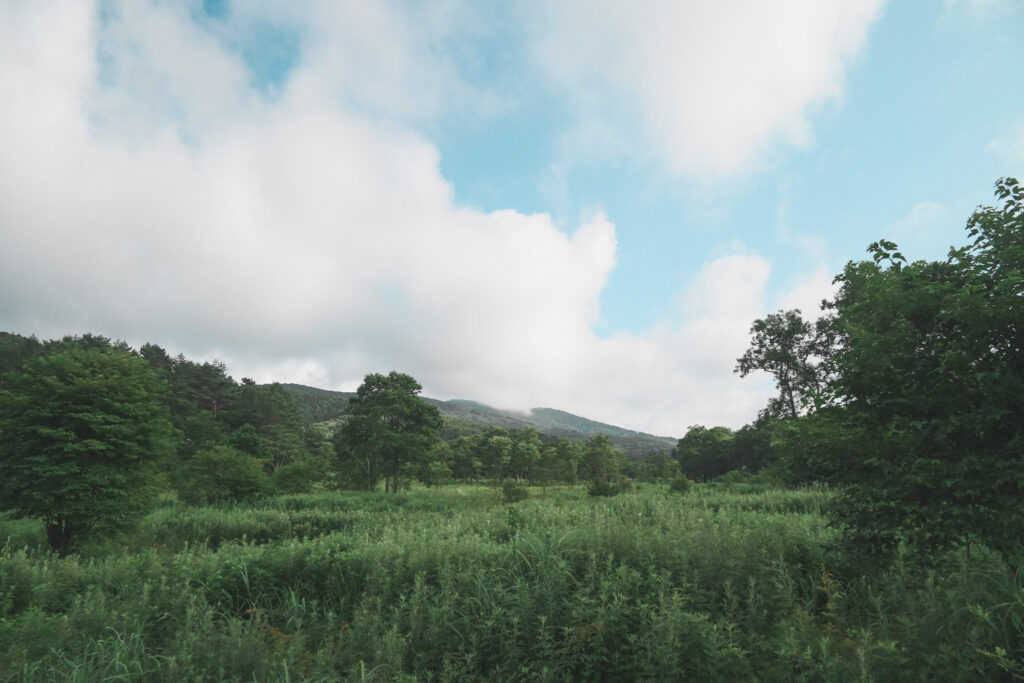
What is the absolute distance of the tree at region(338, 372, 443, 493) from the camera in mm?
28969

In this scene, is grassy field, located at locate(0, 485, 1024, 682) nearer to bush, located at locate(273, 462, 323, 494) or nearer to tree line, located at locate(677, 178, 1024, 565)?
tree line, located at locate(677, 178, 1024, 565)

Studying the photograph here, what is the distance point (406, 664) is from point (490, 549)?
2058mm

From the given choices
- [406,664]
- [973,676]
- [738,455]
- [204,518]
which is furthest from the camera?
[738,455]

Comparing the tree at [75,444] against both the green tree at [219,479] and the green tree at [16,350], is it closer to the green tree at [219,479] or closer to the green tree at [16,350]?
the green tree at [219,479]

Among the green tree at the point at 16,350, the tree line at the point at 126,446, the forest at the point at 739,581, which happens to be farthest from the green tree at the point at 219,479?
the green tree at the point at 16,350

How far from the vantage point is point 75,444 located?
10.0 meters

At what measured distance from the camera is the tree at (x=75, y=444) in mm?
9883

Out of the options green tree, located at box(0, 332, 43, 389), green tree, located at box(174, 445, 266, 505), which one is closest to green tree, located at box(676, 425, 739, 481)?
green tree, located at box(174, 445, 266, 505)

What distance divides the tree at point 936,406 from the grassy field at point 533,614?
519 millimetres

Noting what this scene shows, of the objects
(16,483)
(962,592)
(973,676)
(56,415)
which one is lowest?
(973,676)

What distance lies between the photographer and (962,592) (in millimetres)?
3506

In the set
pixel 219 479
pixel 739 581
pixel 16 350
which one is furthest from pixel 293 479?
pixel 16 350

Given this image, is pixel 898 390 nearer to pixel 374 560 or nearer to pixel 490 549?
pixel 490 549

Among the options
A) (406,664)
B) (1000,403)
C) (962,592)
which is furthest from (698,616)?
(1000,403)
